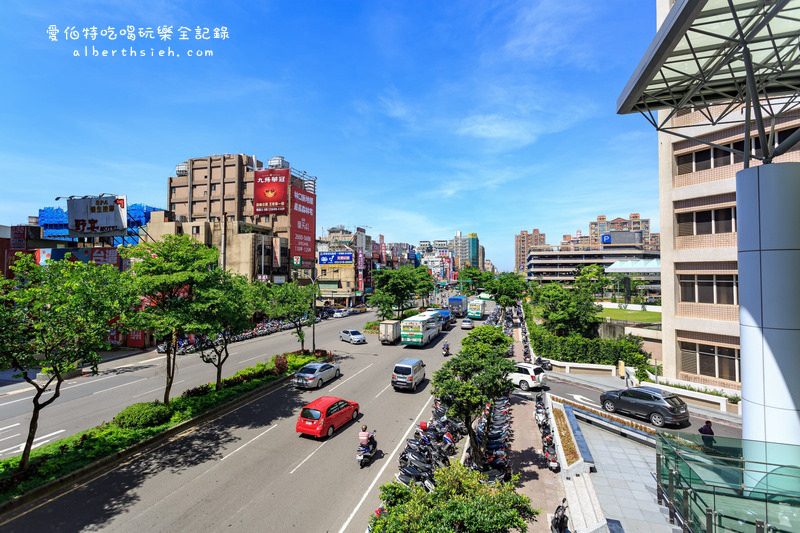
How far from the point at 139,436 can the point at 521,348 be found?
32413mm

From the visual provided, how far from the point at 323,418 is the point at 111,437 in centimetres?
856

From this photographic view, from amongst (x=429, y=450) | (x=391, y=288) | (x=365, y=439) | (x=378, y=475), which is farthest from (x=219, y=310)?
(x=391, y=288)

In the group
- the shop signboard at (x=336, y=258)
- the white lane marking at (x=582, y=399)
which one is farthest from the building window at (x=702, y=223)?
the shop signboard at (x=336, y=258)

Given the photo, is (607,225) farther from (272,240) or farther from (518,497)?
(518,497)

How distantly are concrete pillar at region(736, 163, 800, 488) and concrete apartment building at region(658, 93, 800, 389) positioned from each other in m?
17.0

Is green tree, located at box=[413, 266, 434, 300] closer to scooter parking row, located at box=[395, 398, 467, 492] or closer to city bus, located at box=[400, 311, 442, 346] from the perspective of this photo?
city bus, located at box=[400, 311, 442, 346]

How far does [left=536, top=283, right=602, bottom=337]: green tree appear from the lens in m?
34.8

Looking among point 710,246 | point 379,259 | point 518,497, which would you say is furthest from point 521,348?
point 379,259

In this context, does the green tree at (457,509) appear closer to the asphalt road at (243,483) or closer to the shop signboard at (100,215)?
the asphalt road at (243,483)

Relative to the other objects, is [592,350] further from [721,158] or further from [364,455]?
[364,455]

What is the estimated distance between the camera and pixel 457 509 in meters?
6.84

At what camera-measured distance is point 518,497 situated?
7516 mm

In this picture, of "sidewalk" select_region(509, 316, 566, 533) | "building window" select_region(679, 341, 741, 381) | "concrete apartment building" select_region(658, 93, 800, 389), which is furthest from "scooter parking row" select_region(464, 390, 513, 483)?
"concrete apartment building" select_region(658, 93, 800, 389)

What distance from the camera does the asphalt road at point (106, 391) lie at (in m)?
17.5
